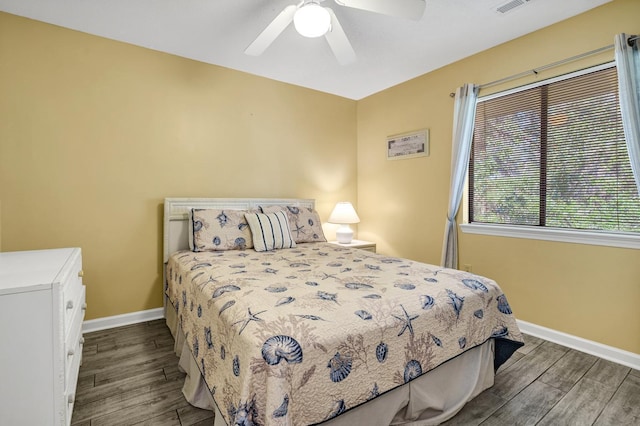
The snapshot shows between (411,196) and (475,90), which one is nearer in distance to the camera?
(475,90)

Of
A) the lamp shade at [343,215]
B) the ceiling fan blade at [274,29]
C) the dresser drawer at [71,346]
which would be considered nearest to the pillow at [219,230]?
the dresser drawer at [71,346]

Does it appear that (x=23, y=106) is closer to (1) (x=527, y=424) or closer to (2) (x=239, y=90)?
(2) (x=239, y=90)

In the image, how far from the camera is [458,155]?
10.0 ft

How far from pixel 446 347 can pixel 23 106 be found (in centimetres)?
338

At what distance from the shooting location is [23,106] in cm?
241

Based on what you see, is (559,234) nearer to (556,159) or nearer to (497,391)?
(556,159)

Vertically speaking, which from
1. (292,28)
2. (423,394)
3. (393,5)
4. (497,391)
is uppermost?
(292,28)

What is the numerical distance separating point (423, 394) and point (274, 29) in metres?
2.31

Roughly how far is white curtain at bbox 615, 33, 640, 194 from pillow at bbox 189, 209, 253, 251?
2926mm

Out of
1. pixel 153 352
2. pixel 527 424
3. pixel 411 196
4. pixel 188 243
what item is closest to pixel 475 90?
pixel 411 196

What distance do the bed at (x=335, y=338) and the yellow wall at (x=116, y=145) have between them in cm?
84

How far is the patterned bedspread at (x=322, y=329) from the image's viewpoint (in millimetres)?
1086

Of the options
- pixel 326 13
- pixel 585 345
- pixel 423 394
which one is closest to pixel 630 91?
pixel 585 345

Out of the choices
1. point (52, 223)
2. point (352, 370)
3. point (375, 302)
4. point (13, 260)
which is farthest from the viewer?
point (52, 223)
